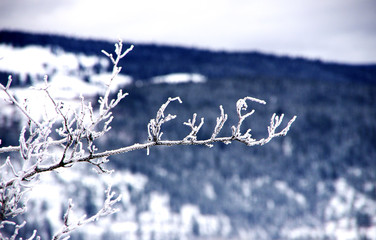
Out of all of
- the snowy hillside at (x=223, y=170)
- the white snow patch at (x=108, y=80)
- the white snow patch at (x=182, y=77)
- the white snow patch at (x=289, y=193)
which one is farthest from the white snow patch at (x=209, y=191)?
the white snow patch at (x=182, y=77)

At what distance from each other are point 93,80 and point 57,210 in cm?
2854

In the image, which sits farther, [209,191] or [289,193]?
[289,193]

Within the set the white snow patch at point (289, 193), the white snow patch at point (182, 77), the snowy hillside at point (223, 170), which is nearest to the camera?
the snowy hillside at point (223, 170)

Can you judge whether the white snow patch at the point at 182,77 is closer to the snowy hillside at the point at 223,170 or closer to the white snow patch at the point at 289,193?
the snowy hillside at the point at 223,170

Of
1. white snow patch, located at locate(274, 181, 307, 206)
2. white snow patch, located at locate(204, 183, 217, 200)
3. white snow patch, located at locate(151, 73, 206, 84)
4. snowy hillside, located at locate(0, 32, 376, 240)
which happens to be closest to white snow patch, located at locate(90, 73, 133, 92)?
snowy hillside, located at locate(0, 32, 376, 240)

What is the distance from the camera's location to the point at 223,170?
97.4m

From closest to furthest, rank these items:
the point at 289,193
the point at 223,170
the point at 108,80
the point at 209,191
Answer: the point at 108,80
the point at 209,191
the point at 289,193
the point at 223,170

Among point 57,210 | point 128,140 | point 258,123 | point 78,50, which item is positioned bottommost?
point 57,210

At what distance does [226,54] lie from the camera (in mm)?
163750

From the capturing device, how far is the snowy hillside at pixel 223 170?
257ft

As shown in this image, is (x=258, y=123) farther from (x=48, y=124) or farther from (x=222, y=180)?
(x=48, y=124)

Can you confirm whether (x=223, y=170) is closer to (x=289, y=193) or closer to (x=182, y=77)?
(x=289, y=193)

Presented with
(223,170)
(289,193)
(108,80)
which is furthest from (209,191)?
(108,80)

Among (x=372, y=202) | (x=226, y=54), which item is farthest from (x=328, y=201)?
(x=226, y=54)
